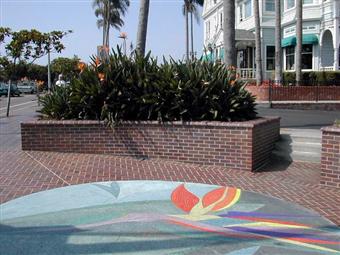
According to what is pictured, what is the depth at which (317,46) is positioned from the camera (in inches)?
1164

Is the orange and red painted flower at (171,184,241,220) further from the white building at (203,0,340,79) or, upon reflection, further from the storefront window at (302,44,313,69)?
the storefront window at (302,44,313,69)

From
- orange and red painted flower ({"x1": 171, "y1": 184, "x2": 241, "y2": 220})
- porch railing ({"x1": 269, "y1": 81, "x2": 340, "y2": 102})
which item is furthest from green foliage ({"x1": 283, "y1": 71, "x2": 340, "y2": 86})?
orange and red painted flower ({"x1": 171, "y1": 184, "x2": 241, "y2": 220})

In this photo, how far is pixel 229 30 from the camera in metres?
11.0

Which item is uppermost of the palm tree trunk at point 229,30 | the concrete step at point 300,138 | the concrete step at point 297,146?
the palm tree trunk at point 229,30

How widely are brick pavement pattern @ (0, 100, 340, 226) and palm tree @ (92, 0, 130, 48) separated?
57.5m

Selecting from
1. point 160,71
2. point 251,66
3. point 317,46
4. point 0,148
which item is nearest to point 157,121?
point 160,71

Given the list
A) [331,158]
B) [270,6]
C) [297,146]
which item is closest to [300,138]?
[297,146]

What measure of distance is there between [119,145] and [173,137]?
1.05 m

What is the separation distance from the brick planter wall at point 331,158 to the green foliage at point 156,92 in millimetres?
1958

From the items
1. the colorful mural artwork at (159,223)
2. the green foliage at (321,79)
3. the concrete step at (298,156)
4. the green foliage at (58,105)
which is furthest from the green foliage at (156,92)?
the green foliage at (321,79)

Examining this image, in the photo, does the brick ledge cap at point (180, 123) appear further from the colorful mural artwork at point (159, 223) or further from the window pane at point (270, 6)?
the window pane at point (270, 6)

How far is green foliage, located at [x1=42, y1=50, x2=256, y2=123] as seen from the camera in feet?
28.8

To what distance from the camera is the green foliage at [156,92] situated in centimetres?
877

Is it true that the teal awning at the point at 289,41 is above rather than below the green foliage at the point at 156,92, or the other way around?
above
